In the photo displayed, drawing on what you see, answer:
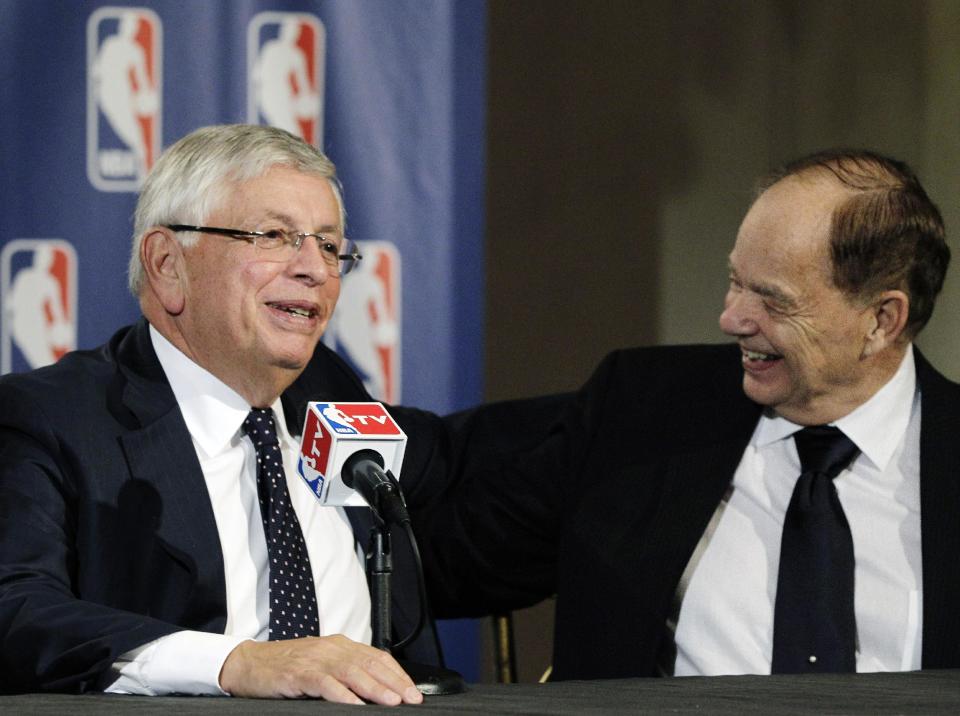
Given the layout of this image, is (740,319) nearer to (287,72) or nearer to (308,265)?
(308,265)

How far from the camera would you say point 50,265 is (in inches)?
124

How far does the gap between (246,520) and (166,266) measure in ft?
1.61

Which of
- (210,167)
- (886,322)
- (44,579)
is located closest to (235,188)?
(210,167)

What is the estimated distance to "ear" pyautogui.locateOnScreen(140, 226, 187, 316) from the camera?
A: 265 centimetres

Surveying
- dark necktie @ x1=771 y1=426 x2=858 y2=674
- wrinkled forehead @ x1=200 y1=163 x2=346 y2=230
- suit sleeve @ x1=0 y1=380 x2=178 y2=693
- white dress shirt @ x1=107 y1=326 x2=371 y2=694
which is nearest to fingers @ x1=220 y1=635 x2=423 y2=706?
suit sleeve @ x1=0 y1=380 x2=178 y2=693

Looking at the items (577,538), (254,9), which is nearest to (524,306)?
(254,9)

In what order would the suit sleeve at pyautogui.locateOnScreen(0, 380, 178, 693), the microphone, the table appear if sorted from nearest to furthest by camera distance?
the table → the microphone → the suit sleeve at pyautogui.locateOnScreen(0, 380, 178, 693)

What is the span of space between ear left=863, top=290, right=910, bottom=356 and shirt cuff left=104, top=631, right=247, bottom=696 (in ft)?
4.54

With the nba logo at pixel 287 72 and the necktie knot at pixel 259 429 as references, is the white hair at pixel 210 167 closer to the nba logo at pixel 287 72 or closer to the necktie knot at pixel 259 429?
the necktie knot at pixel 259 429

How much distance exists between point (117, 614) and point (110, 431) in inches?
17.6

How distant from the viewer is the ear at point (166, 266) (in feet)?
8.70

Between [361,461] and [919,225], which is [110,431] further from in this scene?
[919,225]

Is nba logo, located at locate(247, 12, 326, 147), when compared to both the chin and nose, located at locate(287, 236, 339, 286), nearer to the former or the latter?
nose, located at locate(287, 236, 339, 286)

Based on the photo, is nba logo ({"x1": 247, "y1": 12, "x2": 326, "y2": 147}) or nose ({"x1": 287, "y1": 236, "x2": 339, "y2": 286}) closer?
nose ({"x1": 287, "y1": 236, "x2": 339, "y2": 286})
